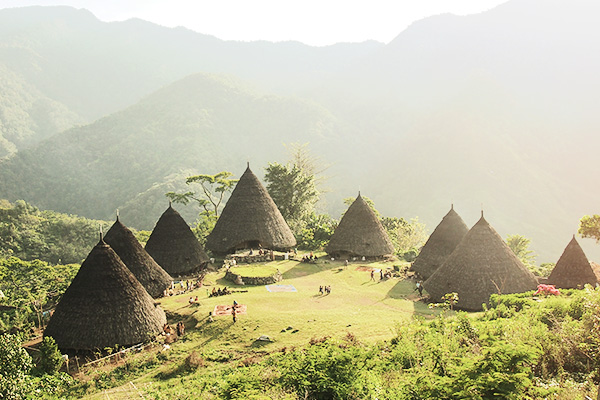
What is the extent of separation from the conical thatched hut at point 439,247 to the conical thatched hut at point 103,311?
16.5 metres

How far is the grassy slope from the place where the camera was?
1519 centimetres

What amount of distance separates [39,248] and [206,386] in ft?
131

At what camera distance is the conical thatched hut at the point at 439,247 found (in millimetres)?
26875

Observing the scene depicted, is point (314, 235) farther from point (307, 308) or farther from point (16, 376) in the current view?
point (16, 376)

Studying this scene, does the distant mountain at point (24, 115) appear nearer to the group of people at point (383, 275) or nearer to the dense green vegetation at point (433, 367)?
the group of people at point (383, 275)

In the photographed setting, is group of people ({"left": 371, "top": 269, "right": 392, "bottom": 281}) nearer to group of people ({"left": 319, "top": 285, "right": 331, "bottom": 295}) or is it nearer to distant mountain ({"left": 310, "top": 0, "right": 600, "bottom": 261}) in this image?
group of people ({"left": 319, "top": 285, "right": 331, "bottom": 295})

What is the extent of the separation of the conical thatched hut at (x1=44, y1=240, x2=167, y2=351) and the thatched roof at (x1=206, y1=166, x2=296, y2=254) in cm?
1325

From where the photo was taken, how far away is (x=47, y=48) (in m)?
162

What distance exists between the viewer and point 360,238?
31.4 meters

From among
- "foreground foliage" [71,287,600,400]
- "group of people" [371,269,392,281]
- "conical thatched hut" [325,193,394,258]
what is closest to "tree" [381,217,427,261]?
"conical thatched hut" [325,193,394,258]

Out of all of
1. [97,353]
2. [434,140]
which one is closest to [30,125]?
[434,140]

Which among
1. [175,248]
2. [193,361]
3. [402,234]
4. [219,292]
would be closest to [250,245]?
[175,248]

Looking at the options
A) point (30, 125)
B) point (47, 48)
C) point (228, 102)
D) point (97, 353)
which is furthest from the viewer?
point (47, 48)

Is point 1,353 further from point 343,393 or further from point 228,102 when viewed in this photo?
point 228,102
